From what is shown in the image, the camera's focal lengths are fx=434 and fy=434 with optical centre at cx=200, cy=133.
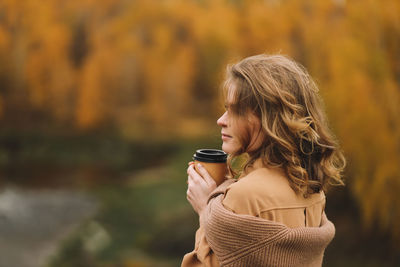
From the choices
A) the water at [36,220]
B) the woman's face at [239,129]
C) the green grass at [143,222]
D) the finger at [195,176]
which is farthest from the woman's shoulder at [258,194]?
the water at [36,220]

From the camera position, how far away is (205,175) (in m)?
1.51

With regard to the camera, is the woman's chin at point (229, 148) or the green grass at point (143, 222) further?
the green grass at point (143, 222)

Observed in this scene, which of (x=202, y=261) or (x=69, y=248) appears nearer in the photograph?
(x=202, y=261)

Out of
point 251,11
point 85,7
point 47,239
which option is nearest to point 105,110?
point 85,7

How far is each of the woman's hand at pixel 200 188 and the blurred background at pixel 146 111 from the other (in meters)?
2.41

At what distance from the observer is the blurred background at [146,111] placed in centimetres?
379

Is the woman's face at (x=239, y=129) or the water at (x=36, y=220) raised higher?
A: the woman's face at (x=239, y=129)

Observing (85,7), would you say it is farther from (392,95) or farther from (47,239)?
(392,95)

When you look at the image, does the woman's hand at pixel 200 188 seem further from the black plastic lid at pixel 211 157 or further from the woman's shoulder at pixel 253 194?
the woman's shoulder at pixel 253 194

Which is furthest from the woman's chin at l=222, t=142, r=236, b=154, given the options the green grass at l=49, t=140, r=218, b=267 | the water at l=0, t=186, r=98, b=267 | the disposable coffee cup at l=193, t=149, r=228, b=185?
the water at l=0, t=186, r=98, b=267

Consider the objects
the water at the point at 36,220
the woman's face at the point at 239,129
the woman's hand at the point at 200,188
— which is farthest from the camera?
the water at the point at 36,220

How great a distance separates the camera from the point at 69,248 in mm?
3791

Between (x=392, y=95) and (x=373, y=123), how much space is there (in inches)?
11.2

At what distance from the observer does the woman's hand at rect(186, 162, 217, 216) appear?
1.45 m
